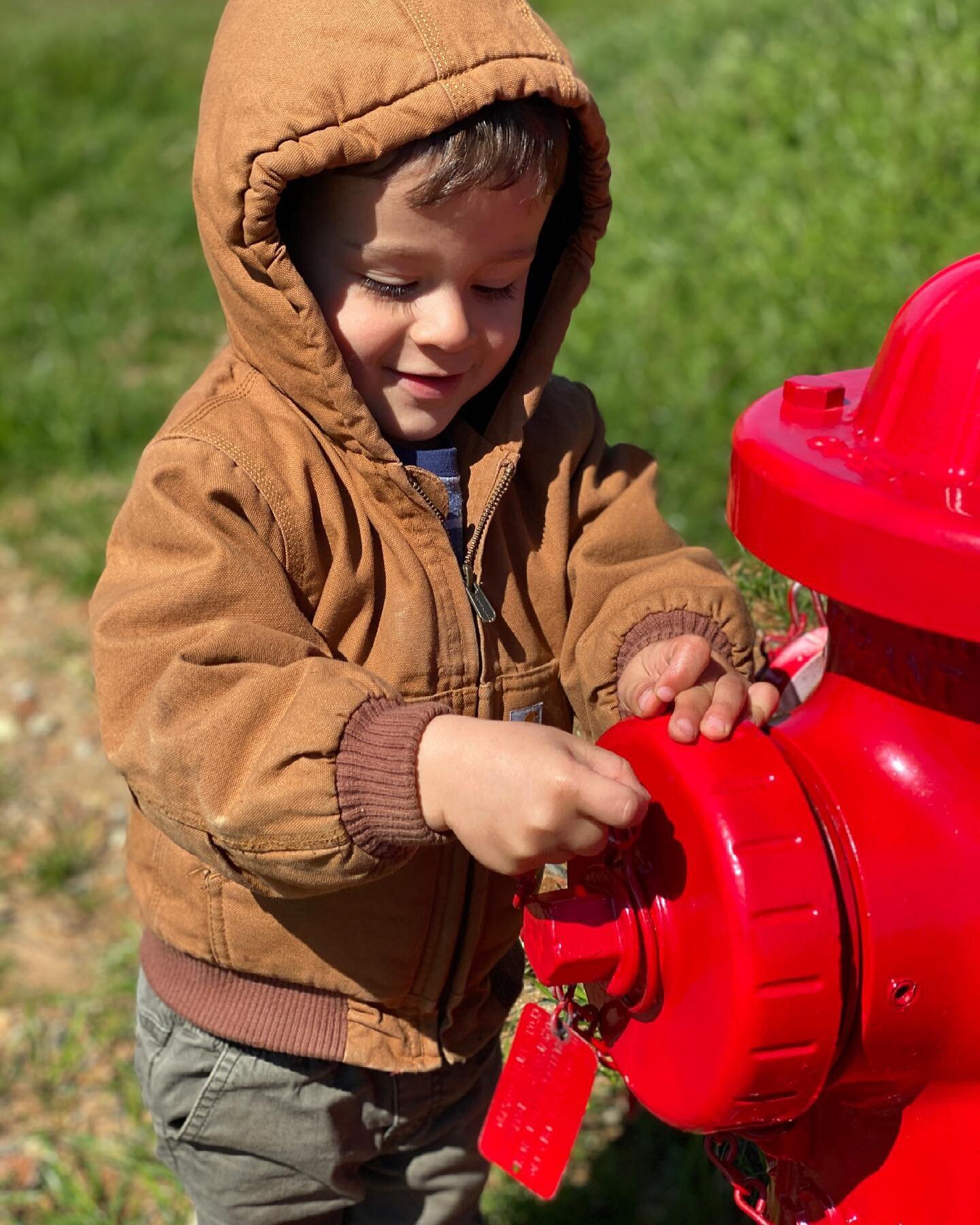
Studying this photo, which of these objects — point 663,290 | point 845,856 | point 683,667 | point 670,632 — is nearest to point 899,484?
point 845,856

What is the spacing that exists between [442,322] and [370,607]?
0.31m

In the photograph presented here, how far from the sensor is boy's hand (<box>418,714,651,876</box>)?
128cm

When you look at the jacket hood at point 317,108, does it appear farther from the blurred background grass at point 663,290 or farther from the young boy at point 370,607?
the blurred background grass at point 663,290

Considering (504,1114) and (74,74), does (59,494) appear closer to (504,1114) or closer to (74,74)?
(504,1114)

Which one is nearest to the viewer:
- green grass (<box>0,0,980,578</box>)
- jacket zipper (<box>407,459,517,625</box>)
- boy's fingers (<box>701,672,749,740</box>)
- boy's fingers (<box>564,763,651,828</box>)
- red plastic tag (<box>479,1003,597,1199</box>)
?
boy's fingers (<box>564,763,651,828</box>)

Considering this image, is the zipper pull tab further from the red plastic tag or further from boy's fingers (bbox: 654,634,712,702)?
the red plastic tag

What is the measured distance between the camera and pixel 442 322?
162 centimetres

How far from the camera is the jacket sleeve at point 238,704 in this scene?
1.39 m

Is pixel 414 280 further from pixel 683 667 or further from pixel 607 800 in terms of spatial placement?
pixel 607 800

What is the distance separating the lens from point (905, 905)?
50.1 inches

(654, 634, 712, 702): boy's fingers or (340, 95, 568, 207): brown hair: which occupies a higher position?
(340, 95, 568, 207): brown hair

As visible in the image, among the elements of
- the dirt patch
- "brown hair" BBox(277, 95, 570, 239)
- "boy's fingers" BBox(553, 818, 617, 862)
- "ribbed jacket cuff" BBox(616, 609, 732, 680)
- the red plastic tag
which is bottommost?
the dirt patch

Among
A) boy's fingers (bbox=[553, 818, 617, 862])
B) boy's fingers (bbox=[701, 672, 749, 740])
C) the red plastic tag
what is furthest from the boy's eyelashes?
the red plastic tag

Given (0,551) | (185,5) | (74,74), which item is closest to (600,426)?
(0,551)
